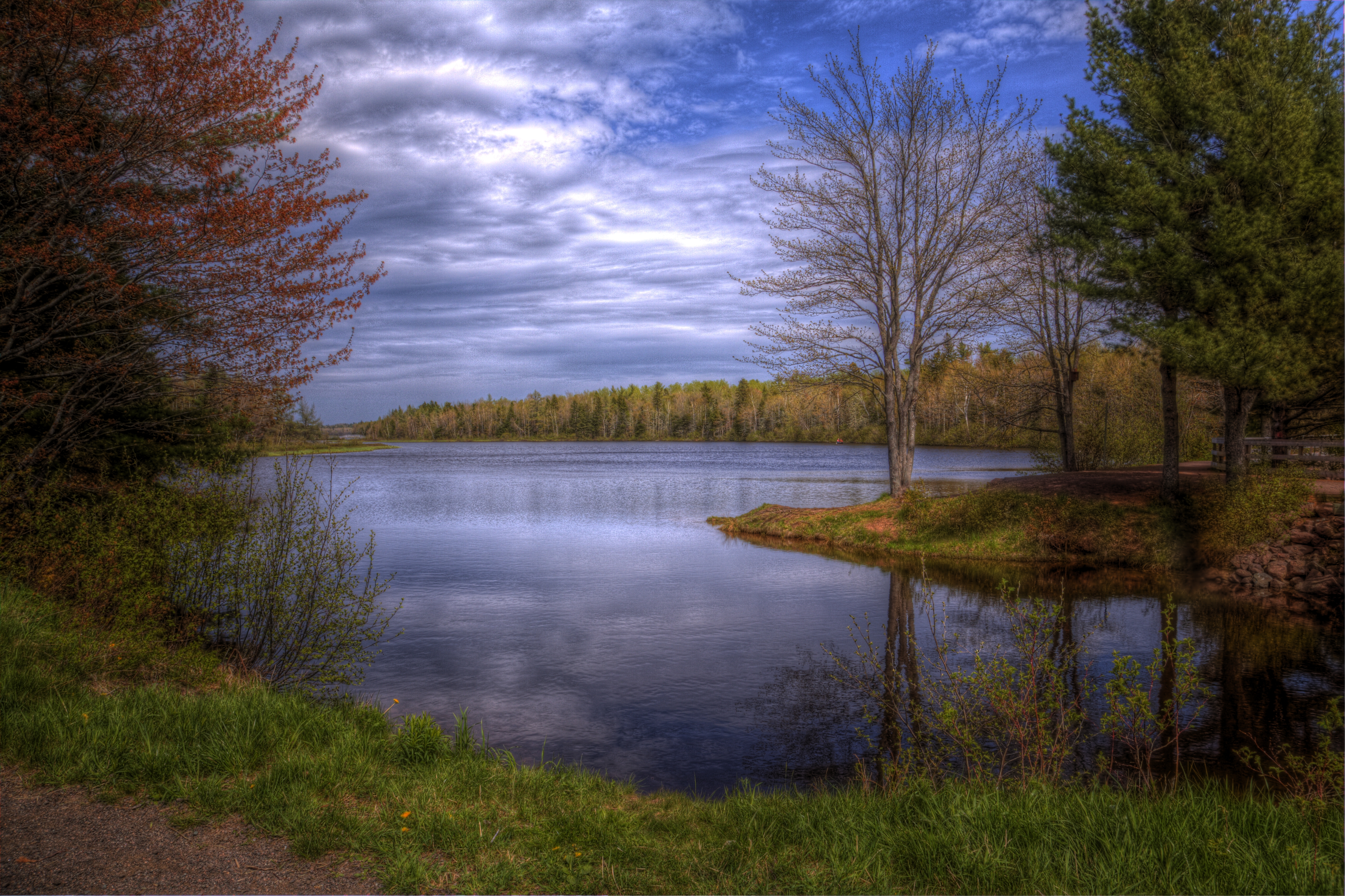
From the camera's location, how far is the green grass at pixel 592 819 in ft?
16.0

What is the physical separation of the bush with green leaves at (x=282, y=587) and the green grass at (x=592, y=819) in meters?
2.75

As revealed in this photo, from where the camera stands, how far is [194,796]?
18.9 feet

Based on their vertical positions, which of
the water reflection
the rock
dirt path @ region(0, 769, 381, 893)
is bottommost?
the water reflection

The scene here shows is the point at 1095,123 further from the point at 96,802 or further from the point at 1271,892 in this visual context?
the point at 96,802

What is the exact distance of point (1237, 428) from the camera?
21734mm

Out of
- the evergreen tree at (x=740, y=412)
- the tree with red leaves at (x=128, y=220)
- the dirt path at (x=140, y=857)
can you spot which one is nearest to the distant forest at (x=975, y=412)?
the evergreen tree at (x=740, y=412)

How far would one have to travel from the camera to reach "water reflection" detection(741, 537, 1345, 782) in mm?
9391

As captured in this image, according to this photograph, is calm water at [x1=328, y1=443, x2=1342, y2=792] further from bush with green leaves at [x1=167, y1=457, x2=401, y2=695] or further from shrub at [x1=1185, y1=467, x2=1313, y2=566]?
shrub at [x1=1185, y1=467, x2=1313, y2=566]

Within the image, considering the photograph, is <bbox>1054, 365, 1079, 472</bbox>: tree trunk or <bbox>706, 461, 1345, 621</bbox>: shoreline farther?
<bbox>1054, 365, 1079, 472</bbox>: tree trunk

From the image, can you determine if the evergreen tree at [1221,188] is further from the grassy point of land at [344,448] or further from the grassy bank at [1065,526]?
the grassy point of land at [344,448]

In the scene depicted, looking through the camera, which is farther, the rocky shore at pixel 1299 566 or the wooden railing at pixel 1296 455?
the wooden railing at pixel 1296 455

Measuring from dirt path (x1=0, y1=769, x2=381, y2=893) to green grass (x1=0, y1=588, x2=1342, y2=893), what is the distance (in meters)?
0.16

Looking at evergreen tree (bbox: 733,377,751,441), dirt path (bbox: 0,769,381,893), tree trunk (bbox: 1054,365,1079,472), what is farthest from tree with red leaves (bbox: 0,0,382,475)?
evergreen tree (bbox: 733,377,751,441)

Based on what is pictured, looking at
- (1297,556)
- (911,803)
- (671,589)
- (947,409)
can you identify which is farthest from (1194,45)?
(947,409)
